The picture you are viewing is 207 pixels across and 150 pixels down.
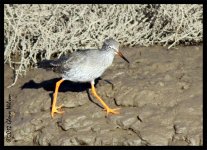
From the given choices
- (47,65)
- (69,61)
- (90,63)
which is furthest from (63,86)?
(90,63)

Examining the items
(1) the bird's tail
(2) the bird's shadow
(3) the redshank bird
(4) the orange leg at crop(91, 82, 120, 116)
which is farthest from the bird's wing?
(2) the bird's shadow

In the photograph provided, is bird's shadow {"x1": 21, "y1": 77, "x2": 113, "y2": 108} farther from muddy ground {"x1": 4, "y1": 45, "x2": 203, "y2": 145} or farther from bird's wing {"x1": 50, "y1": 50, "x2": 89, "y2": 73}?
bird's wing {"x1": 50, "y1": 50, "x2": 89, "y2": 73}

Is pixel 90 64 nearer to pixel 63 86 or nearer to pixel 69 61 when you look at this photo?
pixel 69 61

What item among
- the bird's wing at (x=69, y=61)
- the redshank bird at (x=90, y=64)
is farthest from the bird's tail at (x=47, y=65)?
the redshank bird at (x=90, y=64)

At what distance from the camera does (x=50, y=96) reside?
25.1 ft

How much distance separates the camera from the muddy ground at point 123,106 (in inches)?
252

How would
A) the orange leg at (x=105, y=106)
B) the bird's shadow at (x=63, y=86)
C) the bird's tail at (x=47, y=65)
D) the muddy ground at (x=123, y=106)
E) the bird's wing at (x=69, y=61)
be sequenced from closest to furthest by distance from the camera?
the muddy ground at (x=123, y=106)
the orange leg at (x=105, y=106)
the bird's wing at (x=69, y=61)
the bird's tail at (x=47, y=65)
the bird's shadow at (x=63, y=86)

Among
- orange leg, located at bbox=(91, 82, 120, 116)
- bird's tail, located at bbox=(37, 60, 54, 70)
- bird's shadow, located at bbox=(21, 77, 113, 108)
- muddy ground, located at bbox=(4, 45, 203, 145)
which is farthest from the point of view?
bird's shadow, located at bbox=(21, 77, 113, 108)

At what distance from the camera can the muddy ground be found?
6395 mm

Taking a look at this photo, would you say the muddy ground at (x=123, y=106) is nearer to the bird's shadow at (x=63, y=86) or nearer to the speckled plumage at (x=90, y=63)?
Answer: the bird's shadow at (x=63, y=86)

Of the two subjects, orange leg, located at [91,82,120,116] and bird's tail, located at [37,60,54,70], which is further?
bird's tail, located at [37,60,54,70]

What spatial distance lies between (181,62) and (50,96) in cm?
228
